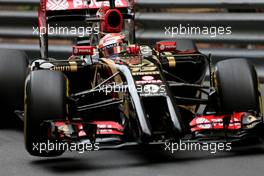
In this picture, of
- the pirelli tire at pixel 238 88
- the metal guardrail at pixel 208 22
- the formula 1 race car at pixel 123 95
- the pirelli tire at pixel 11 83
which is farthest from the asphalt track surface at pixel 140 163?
the metal guardrail at pixel 208 22

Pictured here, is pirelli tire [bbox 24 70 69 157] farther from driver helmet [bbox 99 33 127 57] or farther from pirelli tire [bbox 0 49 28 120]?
pirelli tire [bbox 0 49 28 120]

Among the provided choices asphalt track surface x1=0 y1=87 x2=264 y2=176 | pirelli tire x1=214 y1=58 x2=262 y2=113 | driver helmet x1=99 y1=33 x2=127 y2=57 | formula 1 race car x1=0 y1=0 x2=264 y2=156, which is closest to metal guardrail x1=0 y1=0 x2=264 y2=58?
formula 1 race car x1=0 y1=0 x2=264 y2=156

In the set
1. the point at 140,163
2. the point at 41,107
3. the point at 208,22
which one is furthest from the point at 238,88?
the point at 208,22

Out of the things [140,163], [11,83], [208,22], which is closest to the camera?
[140,163]

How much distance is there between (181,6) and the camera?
11.8 meters

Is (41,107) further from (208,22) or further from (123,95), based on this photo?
(208,22)

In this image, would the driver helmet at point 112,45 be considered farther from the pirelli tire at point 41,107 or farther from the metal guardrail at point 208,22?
the metal guardrail at point 208,22

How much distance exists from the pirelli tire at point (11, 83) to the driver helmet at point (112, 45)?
A: 93 centimetres

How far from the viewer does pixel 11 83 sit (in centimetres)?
901

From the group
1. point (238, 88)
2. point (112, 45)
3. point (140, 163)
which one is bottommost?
point (140, 163)

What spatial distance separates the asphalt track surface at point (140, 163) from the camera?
6.88 meters

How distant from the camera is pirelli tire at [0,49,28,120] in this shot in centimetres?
902

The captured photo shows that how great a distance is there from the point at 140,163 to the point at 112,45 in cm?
168

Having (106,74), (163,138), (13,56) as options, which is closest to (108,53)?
(106,74)
